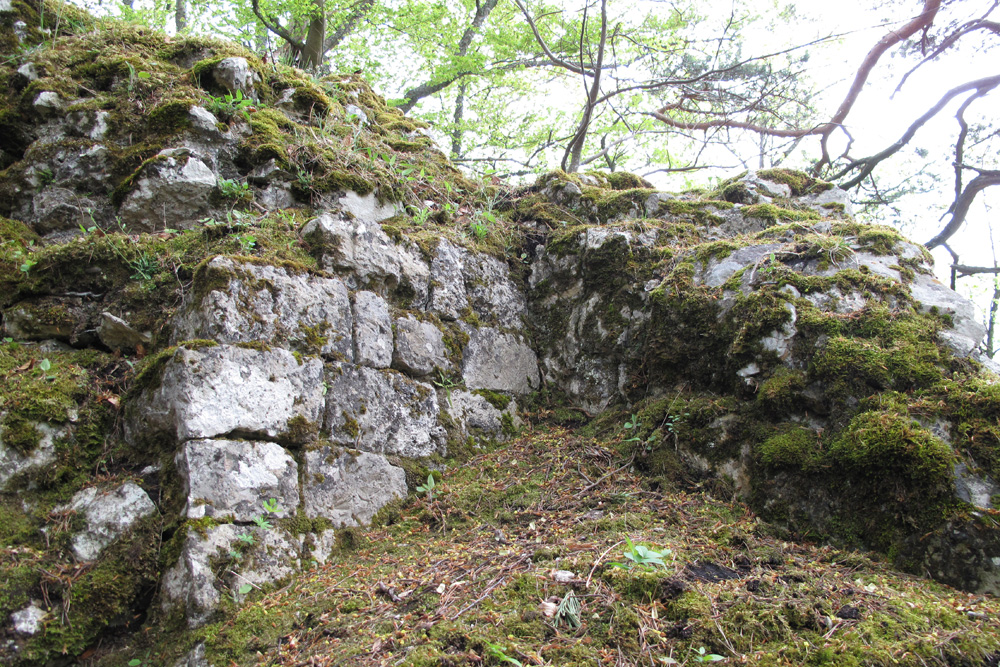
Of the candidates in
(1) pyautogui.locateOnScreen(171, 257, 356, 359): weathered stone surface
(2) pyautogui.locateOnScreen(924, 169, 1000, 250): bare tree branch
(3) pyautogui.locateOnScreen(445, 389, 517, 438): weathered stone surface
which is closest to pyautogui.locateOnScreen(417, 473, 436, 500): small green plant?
(3) pyautogui.locateOnScreen(445, 389, 517, 438): weathered stone surface

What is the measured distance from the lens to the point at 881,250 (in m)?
4.10

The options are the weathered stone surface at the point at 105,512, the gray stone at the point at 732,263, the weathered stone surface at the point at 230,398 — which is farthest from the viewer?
the gray stone at the point at 732,263

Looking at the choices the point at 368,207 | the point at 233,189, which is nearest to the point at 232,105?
the point at 233,189

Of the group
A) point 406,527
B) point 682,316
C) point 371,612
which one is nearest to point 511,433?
point 406,527

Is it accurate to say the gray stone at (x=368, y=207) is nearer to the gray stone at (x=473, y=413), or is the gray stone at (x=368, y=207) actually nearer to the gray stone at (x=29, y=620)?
the gray stone at (x=473, y=413)

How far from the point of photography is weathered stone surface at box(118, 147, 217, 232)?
13.9 ft

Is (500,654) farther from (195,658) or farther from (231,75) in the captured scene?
(231,75)

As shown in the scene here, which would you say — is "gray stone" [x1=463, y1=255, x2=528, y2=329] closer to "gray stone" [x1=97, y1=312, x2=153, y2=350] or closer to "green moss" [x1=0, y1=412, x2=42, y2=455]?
"gray stone" [x1=97, y1=312, x2=153, y2=350]

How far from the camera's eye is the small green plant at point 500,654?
6.14ft

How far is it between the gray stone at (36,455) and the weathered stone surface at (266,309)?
2.76ft

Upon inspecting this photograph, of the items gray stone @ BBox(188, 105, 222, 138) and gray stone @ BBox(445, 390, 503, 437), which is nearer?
gray stone @ BBox(445, 390, 503, 437)

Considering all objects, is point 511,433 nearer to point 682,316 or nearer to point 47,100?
point 682,316

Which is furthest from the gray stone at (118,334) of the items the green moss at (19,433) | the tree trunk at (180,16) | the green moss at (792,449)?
the tree trunk at (180,16)

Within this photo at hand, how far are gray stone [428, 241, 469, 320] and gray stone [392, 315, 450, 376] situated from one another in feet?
0.88
